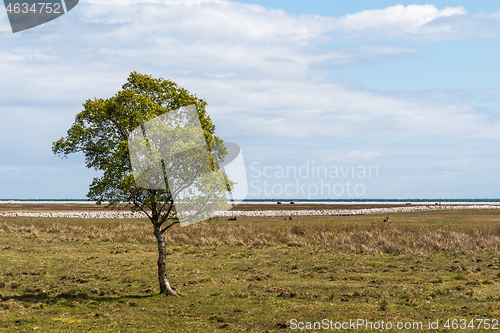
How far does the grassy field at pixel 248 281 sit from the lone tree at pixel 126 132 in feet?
11.7

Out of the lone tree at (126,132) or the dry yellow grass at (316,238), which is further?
the dry yellow grass at (316,238)

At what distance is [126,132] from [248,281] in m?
10.2

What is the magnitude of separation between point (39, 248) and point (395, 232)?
104 ft

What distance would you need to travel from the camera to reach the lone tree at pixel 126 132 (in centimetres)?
1750

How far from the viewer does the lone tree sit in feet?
57.4

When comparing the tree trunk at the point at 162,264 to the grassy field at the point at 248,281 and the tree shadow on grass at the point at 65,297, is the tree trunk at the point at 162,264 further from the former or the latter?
the tree shadow on grass at the point at 65,297

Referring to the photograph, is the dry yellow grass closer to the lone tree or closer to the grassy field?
the grassy field

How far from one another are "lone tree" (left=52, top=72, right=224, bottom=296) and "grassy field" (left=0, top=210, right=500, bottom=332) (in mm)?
3553

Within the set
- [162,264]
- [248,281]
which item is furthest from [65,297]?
[248,281]

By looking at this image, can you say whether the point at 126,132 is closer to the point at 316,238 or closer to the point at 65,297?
the point at 65,297

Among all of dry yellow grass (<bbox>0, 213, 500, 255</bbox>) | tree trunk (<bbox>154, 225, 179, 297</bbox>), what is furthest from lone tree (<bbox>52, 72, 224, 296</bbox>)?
dry yellow grass (<bbox>0, 213, 500, 255</bbox>)

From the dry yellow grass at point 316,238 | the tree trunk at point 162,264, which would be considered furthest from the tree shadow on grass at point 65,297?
the dry yellow grass at point 316,238

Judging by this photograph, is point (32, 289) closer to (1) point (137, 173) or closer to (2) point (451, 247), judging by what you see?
(1) point (137, 173)

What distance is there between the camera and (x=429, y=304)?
1667cm
